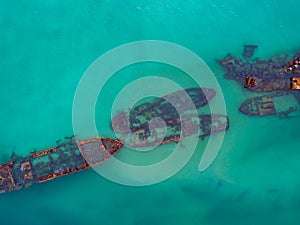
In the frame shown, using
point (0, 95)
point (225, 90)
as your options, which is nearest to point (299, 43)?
point (225, 90)

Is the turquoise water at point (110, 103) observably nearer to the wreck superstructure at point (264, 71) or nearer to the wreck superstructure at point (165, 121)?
the wreck superstructure at point (264, 71)

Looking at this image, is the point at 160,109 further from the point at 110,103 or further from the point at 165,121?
the point at 110,103

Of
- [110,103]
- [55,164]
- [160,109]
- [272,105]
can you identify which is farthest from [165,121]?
[55,164]

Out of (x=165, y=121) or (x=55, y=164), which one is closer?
(x=55, y=164)

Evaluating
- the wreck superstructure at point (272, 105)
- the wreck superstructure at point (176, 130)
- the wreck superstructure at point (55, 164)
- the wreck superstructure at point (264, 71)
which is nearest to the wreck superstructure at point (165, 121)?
the wreck superstructure at point (176, 130)

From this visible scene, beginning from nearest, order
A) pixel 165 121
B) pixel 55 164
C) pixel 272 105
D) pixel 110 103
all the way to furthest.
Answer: pixel 55 164 < pixel 165 121 < pixel 110 103 < pixel 272 105

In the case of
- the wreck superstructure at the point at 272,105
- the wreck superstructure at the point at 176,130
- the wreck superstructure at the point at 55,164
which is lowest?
the wreck superstructure at the point at 55,164

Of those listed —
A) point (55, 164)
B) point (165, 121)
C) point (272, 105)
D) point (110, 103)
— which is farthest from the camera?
point (272, 105)
